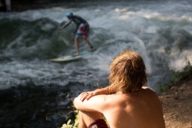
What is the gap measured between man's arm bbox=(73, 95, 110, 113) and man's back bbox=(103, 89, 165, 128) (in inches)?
1.4

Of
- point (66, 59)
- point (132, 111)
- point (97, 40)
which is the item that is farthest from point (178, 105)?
point (97, 40)

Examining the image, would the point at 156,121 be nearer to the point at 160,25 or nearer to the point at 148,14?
the point at 160,25

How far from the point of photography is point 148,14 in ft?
48.9

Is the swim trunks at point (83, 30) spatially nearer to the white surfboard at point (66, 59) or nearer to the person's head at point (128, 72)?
the white surfboard at point (66, 59)

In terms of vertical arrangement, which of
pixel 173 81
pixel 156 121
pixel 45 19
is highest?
pixel 156 121

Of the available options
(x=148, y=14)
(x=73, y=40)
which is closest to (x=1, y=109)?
(x=73, y=40)

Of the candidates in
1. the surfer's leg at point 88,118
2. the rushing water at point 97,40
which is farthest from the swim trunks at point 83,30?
the surfer's leg at point 88,118

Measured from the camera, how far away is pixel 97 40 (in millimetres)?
13109

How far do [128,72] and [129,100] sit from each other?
22cm

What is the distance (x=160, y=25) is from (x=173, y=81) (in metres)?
5.93

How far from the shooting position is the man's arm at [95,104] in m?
3.75

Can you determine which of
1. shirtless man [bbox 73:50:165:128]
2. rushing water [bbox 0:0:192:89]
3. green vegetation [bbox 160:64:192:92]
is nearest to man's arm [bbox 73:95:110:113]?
shirtless man [bbox 73:50:165:128]

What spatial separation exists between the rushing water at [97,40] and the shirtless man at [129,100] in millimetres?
5446

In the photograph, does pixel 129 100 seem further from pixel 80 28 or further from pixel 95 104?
pixel 80 28
